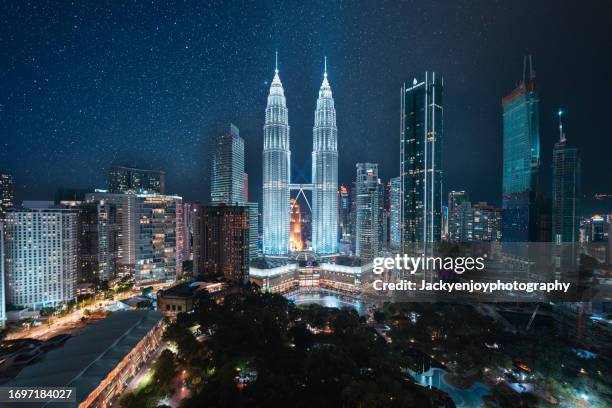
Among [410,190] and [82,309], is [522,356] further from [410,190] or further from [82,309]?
[82,309]

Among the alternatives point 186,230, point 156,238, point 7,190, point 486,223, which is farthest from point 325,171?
point 7,190

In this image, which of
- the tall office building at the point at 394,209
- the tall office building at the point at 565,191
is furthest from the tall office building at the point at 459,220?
the tall office building at the point at 565,191

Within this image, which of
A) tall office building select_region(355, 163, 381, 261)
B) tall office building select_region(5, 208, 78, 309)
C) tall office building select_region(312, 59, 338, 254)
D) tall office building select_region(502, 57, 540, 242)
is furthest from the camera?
tall office building select_region(312, 59, 338, 254)

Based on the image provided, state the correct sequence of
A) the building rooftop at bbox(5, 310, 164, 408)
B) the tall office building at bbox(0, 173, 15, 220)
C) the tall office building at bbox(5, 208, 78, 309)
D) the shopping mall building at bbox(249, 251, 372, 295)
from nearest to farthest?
the building rooftop at bbox(5, 310, 164, 408)
the tall office building at bbox(5, 208, 78, 309)
the tall office building at bbox(0, 173, 15, 220)
the shopping mall building at bbox(249, 251, 372, 295)

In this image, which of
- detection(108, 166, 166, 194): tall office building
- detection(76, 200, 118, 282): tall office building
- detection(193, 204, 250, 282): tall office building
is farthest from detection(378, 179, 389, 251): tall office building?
detection(108, 166, 166, 194): tall office building

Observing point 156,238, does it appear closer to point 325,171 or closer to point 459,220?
point 325,171

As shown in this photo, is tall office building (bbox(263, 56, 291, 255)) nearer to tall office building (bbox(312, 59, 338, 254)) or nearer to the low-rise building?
tall office building (bbox(312, 59, 338, 254))
